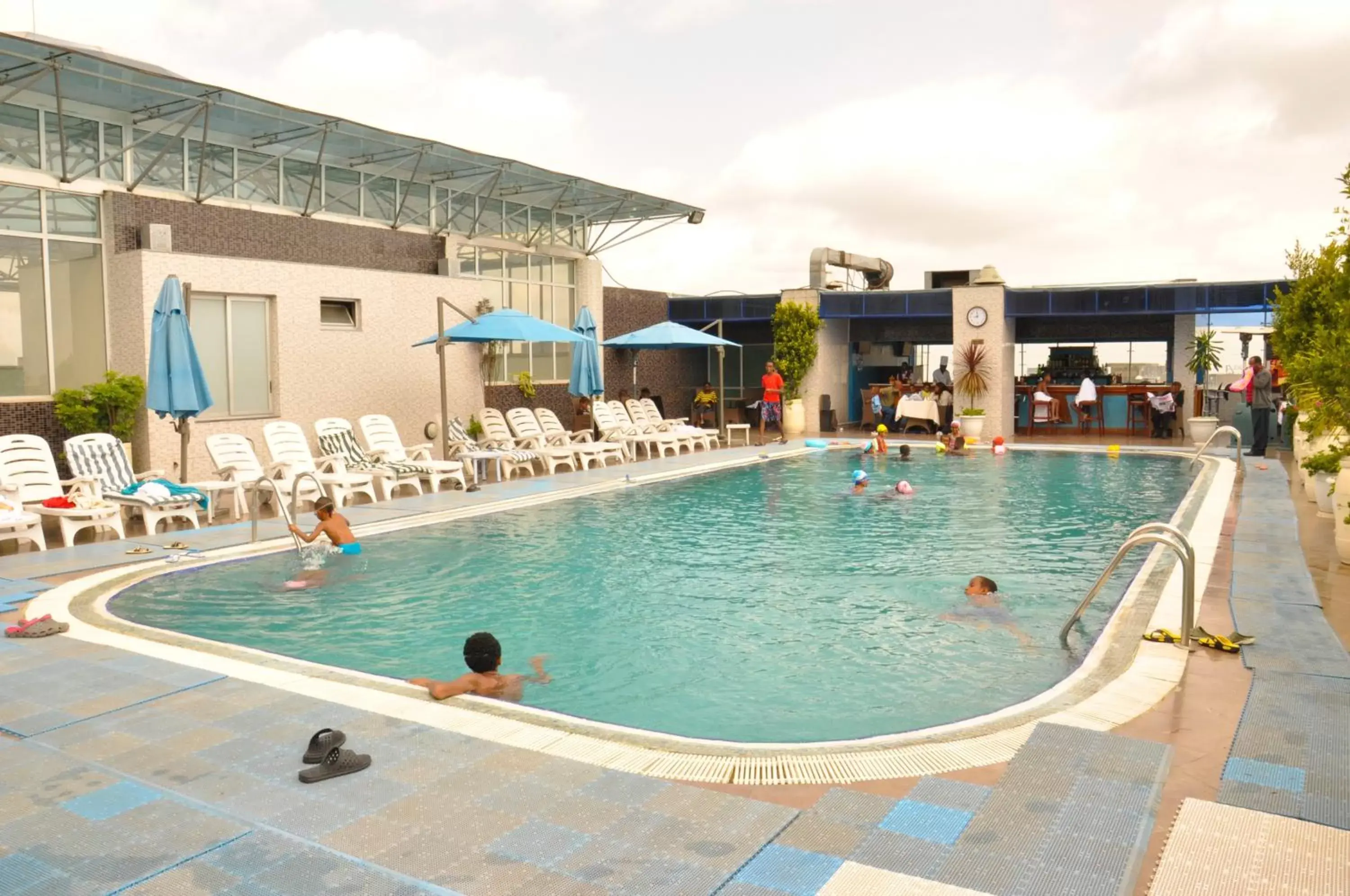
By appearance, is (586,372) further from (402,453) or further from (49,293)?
(49,293)

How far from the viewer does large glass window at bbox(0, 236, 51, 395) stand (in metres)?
10.9

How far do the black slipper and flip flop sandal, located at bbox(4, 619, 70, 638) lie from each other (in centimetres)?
293

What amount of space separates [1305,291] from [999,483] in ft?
14.3

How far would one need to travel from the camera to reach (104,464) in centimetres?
995

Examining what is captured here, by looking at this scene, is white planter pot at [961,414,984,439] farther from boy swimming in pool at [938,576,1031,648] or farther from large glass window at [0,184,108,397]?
large glass window at [0,184,108,397]

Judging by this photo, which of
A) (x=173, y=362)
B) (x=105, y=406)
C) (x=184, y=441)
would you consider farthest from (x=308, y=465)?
(x=105, y=406)

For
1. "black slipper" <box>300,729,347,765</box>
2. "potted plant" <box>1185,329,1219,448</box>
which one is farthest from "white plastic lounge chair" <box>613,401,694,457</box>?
"black slipper" <box>300,729,347,765</box>

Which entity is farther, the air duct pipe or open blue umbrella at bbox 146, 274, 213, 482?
the air duct pipe

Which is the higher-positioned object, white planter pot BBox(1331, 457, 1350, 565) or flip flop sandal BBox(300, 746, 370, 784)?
white planter pot BBox(1331, 457, 1350, 565)

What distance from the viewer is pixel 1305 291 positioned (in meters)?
12.2

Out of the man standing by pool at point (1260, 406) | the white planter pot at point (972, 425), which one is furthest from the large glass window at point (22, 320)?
the man standing by pool at point (1260, 406)

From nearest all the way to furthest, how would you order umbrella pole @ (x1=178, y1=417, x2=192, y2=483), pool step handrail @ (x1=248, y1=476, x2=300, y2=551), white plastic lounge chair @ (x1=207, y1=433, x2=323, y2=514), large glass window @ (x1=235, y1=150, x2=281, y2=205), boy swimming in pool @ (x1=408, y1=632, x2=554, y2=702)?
boy swimming in pool @ (x1=408, y1=632, x2=554, y2=702) → pool step handrail @ (x1=248, y1=476, x2=300, y2=551) → umbrella pole @ (x1=178, y1=417, x2=192, y2=483) → white plastic lounge chair @ (x1=207, y1=433, x2=323, y2=514) → large glass window @ (x1=235, y1=150, x2=281, y2=205)

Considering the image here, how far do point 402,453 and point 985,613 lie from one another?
809 cm

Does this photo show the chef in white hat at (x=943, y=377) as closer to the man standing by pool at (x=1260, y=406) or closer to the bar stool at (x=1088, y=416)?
the bar stool at (x=1088, y=416)
